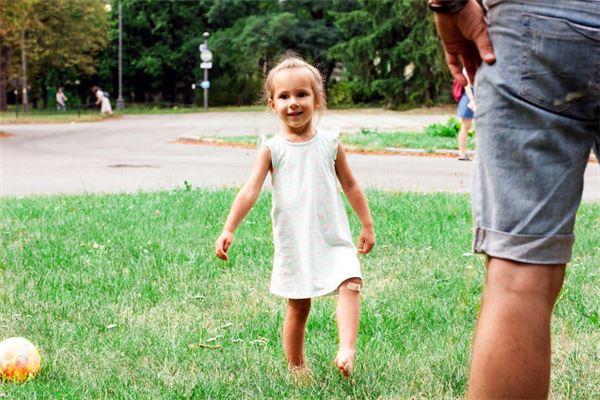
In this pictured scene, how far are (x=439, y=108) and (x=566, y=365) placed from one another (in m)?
41.3

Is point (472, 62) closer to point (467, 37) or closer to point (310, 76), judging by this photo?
point (467, 37)

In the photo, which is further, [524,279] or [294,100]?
[294,100]

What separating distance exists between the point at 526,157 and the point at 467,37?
0.32 meters

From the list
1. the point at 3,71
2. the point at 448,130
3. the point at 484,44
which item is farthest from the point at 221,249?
the point at 3,71

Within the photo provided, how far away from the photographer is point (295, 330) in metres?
3.40

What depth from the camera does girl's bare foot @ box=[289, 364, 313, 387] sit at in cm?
327

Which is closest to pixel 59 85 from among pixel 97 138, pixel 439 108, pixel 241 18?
pixel 241 18

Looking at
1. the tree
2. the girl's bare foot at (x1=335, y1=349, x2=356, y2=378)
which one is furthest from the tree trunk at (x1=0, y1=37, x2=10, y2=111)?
the girl's bare foot at (x1=335, y1=349, x2=356, y2=378)

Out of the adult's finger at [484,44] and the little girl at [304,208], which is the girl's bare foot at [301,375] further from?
the adult's finger at [484,44]

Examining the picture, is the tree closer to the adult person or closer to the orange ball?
the orange ball

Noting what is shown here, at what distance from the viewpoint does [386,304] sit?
14.4ft

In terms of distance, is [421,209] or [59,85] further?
[59,85]

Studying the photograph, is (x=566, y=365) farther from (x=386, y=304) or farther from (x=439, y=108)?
(x=439, y=108)

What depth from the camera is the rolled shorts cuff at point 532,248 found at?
2012 mm
